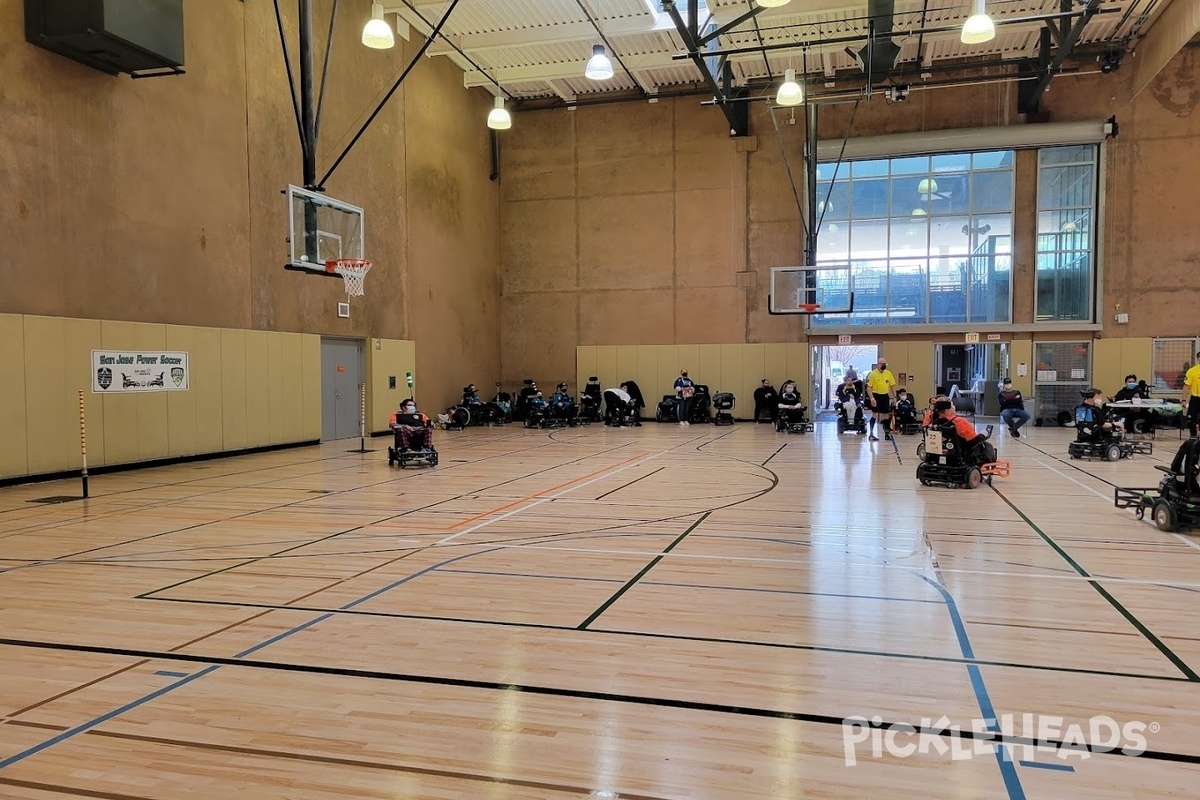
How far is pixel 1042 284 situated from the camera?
21625mm

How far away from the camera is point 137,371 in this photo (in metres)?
12.9

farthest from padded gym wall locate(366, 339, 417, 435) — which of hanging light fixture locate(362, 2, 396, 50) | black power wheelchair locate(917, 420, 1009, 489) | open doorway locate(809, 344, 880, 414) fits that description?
black power wheelchair locate(917, 420, 1009, 489)

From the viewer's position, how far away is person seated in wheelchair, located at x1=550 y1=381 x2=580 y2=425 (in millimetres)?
23000

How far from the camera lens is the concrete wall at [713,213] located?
20.7 m

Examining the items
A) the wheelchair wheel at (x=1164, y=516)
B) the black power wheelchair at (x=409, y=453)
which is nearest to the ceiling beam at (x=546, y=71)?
the black power wheelchair at (x=409, y=453)

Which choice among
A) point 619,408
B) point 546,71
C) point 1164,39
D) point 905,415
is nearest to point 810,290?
point 905,415

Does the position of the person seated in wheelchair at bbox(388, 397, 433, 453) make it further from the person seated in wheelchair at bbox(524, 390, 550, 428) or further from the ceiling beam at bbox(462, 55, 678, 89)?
the ceiling beam at bbox(462, 55, 678, 89)

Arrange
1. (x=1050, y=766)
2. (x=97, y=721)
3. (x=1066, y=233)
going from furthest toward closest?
(x=1066, y=233) → (x=97, y=721) → (x=1050, y=766)

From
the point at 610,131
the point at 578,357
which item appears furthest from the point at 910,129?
the point at 578,357

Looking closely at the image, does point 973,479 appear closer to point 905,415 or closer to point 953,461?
point 953,461

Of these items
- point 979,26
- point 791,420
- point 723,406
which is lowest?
point 791,420

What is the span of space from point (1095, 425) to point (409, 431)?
12021mm

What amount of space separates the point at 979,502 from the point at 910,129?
54.9ft

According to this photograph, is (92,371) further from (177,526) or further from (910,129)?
(910,129)
